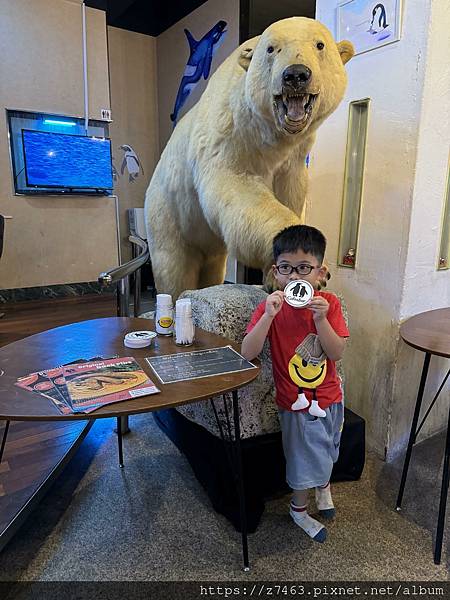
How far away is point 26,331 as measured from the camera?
341 centimetres

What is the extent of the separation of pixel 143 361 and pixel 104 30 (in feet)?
15.3

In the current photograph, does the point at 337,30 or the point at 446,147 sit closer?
the point at 446,147

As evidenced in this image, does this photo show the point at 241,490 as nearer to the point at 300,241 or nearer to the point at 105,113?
the point at 300,241

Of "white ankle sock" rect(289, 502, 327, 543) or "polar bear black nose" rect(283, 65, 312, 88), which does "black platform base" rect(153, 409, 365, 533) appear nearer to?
"white ankle sock" rect(289, 502, 327, 543)

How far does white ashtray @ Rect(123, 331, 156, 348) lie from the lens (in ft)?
4.14

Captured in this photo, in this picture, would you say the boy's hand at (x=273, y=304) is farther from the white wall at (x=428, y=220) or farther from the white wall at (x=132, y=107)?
the white wall at (x=132, y=107)

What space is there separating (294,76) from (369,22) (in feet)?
3.12

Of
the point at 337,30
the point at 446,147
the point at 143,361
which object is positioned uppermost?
the point at 337,30

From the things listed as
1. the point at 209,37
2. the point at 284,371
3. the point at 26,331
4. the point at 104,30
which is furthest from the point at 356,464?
the point at 104,30

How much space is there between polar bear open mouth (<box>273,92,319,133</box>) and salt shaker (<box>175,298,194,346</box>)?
2.01 ft

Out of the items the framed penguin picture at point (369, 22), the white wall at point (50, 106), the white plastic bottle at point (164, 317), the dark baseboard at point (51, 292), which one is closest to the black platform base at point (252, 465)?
the white plastic bottle at point (164, 317)

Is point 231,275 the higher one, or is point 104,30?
point 104,30

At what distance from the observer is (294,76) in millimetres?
1121

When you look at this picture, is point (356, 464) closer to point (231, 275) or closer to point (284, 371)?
point (284, 371)
